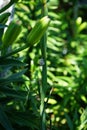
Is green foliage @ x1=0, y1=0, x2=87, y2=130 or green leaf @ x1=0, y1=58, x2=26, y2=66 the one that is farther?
green foliage @ x1=0, y1=0, x2=87, y2=130

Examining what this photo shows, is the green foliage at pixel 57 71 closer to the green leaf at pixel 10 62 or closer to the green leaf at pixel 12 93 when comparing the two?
the green leaf at pixel 12 93

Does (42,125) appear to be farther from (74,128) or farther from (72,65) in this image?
(72,65)

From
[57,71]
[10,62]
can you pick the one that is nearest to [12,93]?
[10,62]

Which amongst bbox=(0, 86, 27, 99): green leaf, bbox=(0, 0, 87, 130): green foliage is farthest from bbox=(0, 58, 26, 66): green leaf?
bbox=(0, 0, 87, 130): green foliage

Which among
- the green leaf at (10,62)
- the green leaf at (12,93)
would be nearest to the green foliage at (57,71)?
the green leaf at (12,93)

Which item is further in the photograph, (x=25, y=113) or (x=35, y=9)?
(x=35, y=9)

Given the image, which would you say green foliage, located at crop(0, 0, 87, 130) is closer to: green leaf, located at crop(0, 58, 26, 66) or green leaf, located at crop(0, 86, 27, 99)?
green leaf, located at crop(0, 86, 27, 99)

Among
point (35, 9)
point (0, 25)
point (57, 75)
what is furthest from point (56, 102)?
point (0, 25)

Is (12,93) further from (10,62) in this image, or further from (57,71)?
(57,71)

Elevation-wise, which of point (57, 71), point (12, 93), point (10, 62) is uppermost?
point (10, 62)

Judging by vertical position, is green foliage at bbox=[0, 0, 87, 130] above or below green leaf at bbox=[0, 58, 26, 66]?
below

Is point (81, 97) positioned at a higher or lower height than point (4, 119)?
lower
